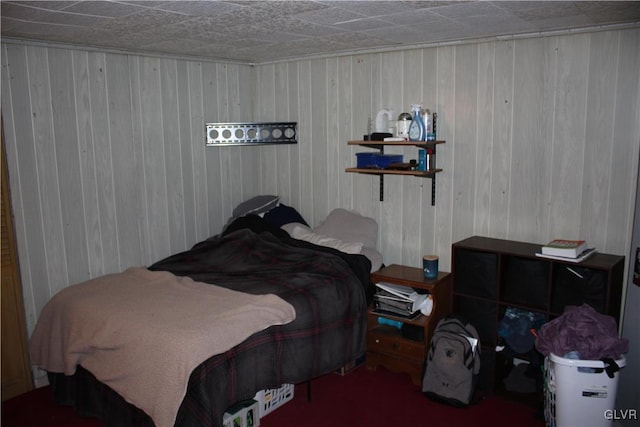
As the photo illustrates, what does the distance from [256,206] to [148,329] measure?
6.69ft

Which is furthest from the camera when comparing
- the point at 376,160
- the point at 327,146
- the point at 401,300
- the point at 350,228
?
the point at 327,146

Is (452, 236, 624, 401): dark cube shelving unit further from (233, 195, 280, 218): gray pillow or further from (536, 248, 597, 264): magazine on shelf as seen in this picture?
(233, 195, 280, 218): gray pillow

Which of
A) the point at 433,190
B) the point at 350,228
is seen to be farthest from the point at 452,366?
the point at 350,228

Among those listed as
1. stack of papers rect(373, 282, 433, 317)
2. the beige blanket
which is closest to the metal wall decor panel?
the beige blanket

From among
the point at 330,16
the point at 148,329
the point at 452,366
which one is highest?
the point at 330,16

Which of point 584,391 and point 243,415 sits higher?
point 584,391

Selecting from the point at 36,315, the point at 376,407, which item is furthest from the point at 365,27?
the point at 36,315

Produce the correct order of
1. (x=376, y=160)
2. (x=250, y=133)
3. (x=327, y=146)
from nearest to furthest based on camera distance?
(x=376, y=160)
(x=327, y=146)
(x=250, y=133)

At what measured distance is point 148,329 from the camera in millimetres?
2678

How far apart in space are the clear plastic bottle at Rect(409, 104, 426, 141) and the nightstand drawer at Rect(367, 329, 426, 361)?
1.38m

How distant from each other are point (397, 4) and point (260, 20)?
0.77m

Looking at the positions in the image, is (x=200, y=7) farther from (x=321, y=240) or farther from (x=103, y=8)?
(x=321, y=240)

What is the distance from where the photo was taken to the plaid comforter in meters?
2.61

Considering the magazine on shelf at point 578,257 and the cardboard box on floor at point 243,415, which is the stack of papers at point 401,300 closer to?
the magazine on shelf at point 578,257
